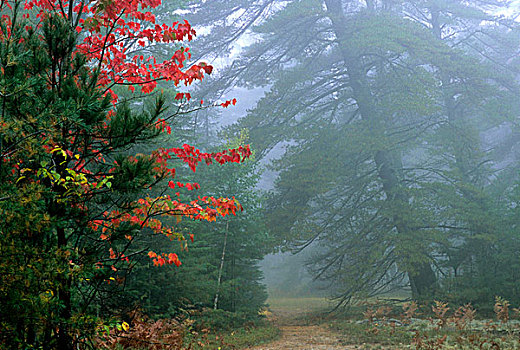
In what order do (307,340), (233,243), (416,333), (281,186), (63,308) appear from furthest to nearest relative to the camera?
(281,186) → (233,243) → (307,340) → (416,333) → (63,308)

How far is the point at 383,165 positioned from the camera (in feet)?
51.0

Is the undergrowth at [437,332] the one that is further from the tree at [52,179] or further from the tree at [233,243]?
the tree at [52,179]

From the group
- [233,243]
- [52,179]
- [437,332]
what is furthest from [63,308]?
[233,243]

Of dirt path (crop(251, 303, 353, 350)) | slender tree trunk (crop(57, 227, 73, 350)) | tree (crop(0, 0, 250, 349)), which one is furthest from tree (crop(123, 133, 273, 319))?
tree (crop(0, 0, 250, 349))

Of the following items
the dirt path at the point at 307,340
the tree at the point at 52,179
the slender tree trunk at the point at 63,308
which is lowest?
the dirt path at the point at 307,340

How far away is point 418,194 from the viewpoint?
45.1 ft

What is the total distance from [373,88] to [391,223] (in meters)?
5.45

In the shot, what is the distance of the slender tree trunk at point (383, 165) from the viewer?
531 inches

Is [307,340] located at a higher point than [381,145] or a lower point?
lower

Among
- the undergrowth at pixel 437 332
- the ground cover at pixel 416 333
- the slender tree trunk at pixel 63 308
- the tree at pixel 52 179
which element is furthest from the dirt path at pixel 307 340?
the slender tree trunk at pixel 63 308

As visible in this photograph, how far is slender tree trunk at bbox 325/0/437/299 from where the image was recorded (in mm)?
13500

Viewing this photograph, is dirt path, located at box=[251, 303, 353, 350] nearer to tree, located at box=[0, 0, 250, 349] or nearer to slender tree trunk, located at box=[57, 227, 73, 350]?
tree, located at box=[0, 0, 250, 349]

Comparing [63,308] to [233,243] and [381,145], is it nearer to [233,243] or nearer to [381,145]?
[233,243]

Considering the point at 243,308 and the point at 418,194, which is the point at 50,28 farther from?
the point at 418,194
